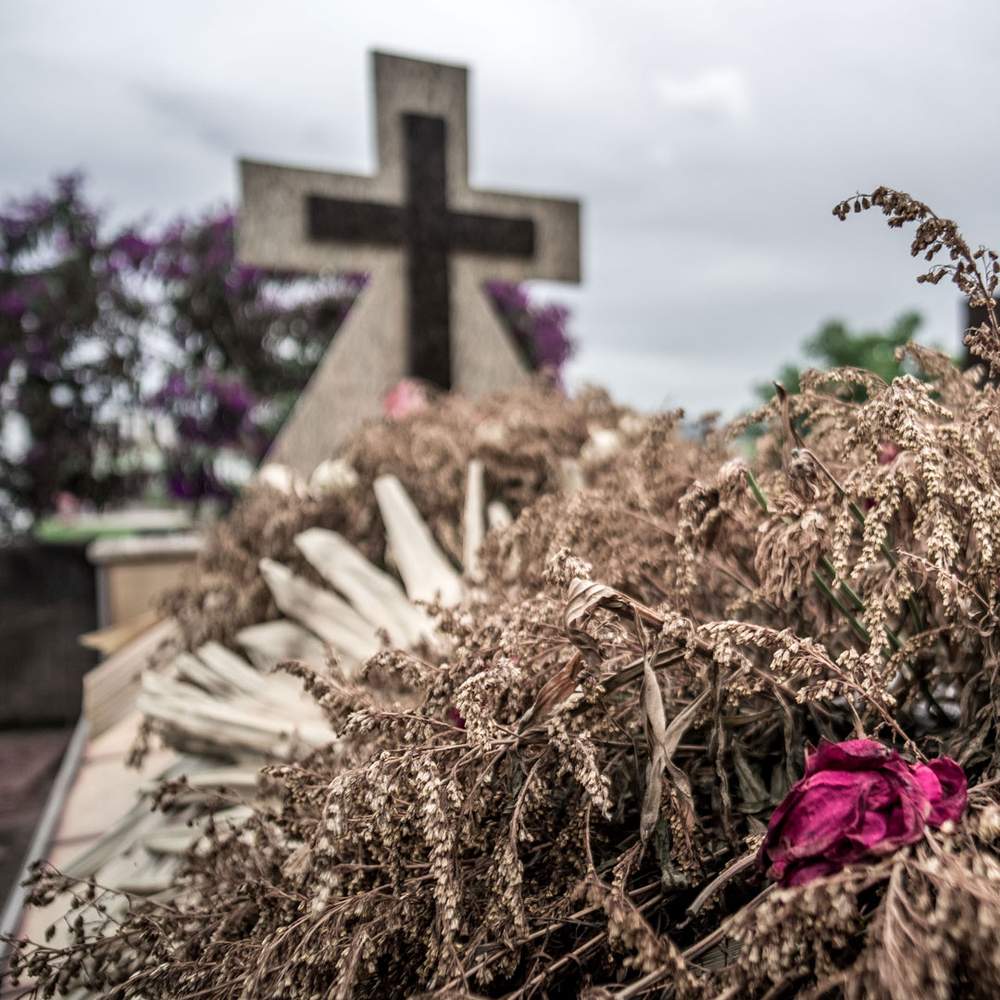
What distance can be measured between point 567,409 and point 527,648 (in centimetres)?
176

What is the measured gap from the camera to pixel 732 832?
2.43ft

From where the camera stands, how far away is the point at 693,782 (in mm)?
811

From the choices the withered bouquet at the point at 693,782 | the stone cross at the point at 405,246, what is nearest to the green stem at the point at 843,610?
the withered bouquet at the point at 693,782

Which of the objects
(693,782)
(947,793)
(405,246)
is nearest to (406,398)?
(405,246)

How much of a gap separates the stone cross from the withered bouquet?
3.00m

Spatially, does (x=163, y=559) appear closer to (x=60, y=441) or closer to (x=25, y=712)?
(x=25, y=712)

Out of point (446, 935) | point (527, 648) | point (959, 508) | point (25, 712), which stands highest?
point (959, 508)

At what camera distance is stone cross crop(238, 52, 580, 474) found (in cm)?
373

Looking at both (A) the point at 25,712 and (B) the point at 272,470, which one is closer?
(B) the point at 272,470

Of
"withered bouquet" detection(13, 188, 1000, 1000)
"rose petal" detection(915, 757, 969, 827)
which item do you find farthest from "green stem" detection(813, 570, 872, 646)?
"rose petal" detection(915, 757, 969, 827)

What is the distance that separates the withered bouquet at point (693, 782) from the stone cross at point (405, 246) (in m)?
3.00

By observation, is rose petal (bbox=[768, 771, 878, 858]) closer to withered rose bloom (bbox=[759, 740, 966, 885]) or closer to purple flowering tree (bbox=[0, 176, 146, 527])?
withered rose bloom (bbox=[759, 740, 966, 885])

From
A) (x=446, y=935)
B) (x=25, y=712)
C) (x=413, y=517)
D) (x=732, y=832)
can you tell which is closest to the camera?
(x=446, y=935)

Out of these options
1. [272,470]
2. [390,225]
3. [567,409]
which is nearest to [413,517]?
[567,409]
